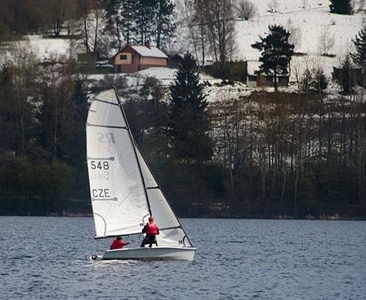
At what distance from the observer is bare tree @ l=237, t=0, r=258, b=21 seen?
522 feet

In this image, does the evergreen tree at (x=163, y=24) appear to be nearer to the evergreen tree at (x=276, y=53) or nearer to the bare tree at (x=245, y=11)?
the bare tree at (x=245, y=11)

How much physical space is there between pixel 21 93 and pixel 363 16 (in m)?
65.0

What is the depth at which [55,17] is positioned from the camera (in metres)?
151

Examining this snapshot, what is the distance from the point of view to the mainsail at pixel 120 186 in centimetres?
4303

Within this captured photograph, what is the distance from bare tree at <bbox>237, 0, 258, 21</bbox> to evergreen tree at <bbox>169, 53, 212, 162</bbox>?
55.3m

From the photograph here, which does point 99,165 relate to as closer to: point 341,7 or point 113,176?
point 113,176

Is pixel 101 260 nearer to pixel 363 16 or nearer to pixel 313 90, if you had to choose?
pixel 313 90

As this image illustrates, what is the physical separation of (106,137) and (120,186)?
67.5 inches

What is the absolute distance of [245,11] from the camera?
15975cm

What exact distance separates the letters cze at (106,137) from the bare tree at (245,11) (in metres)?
117

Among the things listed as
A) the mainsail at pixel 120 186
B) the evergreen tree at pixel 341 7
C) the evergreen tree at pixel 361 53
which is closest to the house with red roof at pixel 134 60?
the evergreen tree at pixel 361 53

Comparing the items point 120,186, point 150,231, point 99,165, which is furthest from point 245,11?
point 150,231

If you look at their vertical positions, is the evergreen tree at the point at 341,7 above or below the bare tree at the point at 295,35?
above

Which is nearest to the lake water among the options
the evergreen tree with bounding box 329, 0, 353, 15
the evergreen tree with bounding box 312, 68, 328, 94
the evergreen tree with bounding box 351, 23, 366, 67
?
the evergreen tree with bounding box 312, 68, 328, 94
